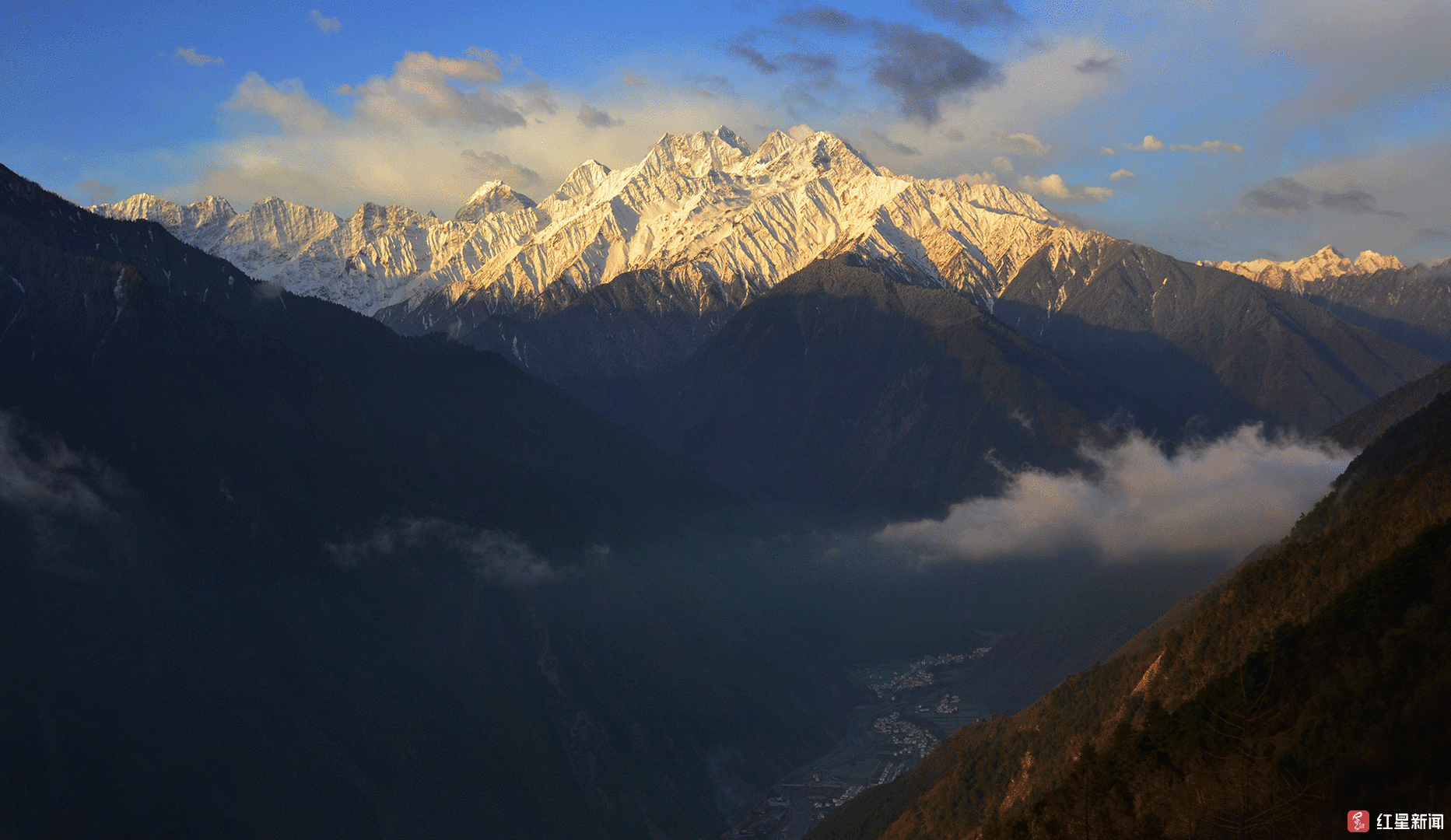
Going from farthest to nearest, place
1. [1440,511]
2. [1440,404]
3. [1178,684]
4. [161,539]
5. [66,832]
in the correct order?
1. [161,539]
2. [1440,404]
3. [66,832]
4. [1178,684]
5. [1440,511]

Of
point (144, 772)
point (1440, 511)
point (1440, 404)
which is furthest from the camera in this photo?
point (1440, 404)

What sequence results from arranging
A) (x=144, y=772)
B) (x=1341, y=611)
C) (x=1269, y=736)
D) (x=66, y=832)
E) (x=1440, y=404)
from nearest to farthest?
(x=1269, y=736)
(x=1341, y=611)
(x=66, y=832)
(x=144, y=772)
(x=1440, y=404)

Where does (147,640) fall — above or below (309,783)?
above

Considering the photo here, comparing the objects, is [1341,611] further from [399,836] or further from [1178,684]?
[399,836]

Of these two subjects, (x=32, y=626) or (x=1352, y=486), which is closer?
(x=32, y=626)

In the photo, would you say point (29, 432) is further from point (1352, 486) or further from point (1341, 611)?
point (1352, 486)

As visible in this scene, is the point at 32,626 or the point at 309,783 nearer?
the point at 32,626

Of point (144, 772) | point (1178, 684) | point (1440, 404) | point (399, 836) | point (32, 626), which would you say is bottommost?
point (399, 836)

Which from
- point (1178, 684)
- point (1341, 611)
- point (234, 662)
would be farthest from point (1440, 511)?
point (234, 662)

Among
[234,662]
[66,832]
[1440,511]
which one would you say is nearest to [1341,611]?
[1440,511]
